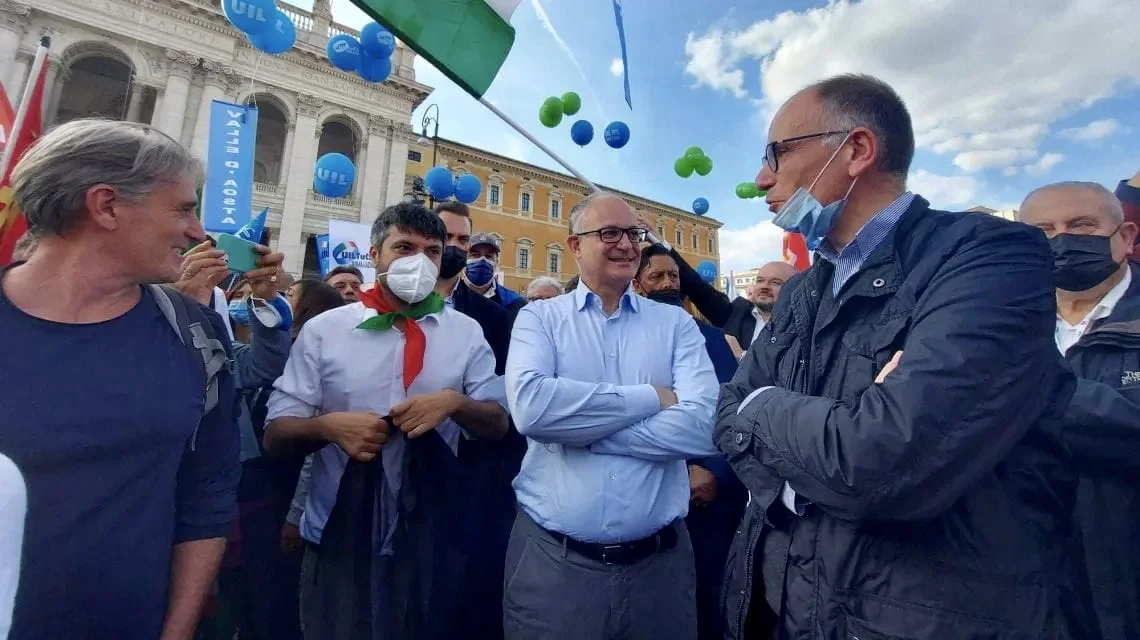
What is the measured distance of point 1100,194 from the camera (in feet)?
7.27

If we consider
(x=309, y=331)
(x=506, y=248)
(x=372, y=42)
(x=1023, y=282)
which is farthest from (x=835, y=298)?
(x=506, y=248)

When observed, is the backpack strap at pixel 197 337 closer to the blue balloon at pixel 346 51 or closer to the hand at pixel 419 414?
the hand at pixel 419 414

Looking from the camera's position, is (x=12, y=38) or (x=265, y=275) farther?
(x=12, y=38)

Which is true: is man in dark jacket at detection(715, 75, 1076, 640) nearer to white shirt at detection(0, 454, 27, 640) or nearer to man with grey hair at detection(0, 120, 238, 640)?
white shirt at detection(0, 454, 27, 640)

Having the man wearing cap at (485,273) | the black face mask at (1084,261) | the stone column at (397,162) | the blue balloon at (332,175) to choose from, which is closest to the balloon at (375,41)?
the blue balloon at (332,175)

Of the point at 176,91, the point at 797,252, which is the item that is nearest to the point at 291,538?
the point at 797,252

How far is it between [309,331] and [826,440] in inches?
75.6

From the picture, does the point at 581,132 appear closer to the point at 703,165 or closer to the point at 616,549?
the point at 703,165

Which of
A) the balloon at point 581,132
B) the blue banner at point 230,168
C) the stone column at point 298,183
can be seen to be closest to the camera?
the blue banner at point 230,168

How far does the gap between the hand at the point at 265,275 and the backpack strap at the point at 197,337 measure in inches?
33.6

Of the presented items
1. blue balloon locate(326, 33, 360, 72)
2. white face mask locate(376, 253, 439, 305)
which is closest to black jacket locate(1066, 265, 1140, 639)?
white face mask locate(376, 253, 439, 305)

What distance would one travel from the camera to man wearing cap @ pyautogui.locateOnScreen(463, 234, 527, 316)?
3898mm

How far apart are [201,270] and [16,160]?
3144mm

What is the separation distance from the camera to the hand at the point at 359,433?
1.89 m
